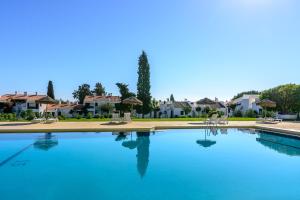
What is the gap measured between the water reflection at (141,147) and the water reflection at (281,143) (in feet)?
17.6

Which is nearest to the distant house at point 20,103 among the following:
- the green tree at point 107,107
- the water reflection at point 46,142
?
the green tree at point 107,107

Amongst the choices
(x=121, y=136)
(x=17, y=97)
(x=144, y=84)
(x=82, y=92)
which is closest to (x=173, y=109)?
(x=144, y=84)

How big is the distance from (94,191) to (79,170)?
1866 mm

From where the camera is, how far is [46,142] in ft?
40.6

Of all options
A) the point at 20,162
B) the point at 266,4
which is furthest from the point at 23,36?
the point at 266,4

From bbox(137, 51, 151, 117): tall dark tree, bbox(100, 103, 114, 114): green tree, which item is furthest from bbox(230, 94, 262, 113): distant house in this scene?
bbox(100, 103, 114, 114): green tree

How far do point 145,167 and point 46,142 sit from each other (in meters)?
6.06

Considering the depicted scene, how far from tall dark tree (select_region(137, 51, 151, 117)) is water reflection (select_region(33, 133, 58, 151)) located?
82.6 ft

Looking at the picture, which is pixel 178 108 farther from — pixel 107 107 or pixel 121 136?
pixel 121 136

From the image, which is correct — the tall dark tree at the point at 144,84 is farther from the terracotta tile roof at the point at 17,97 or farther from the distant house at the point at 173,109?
the terracotta tile roof at the point at 17,97

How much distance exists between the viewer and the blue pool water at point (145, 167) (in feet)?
19.9

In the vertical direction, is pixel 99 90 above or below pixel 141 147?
above

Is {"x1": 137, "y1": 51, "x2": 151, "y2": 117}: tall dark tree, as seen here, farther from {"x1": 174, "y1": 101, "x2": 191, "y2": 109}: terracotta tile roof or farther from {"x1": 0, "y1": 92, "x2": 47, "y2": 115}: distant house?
{"x1": 0, "y1": 92, "x2": 47, "y2": 115}: distant house

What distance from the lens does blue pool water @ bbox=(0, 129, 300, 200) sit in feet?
19.9
